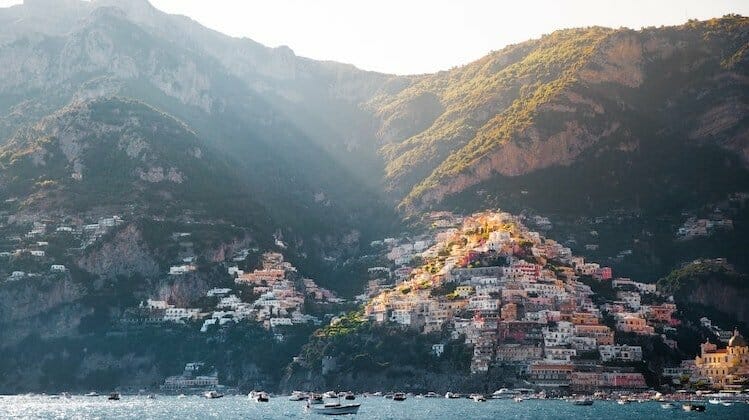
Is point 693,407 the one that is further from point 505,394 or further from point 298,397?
point 298,397

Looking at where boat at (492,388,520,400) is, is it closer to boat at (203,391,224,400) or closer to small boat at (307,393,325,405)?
small boat at (307,393,325,405)

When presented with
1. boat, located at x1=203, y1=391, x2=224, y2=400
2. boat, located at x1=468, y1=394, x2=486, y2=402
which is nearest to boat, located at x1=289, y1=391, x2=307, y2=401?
boat, located at x1=203, y1=391, x2=224, y2=400

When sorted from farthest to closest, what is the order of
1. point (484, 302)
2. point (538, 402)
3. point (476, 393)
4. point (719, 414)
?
1. point (484, 302)
2. point (476, 393)
3. point (538, 402)
4. point (719, 414)

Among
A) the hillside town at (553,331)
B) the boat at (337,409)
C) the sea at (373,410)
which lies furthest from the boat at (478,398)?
the boat at (337,409)

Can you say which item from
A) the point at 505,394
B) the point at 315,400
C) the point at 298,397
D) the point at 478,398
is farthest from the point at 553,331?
the point at 315,400

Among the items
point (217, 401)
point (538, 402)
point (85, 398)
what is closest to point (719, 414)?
point (538, 402)

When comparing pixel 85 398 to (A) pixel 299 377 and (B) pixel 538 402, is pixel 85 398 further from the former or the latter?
(B) pixel 538 402
